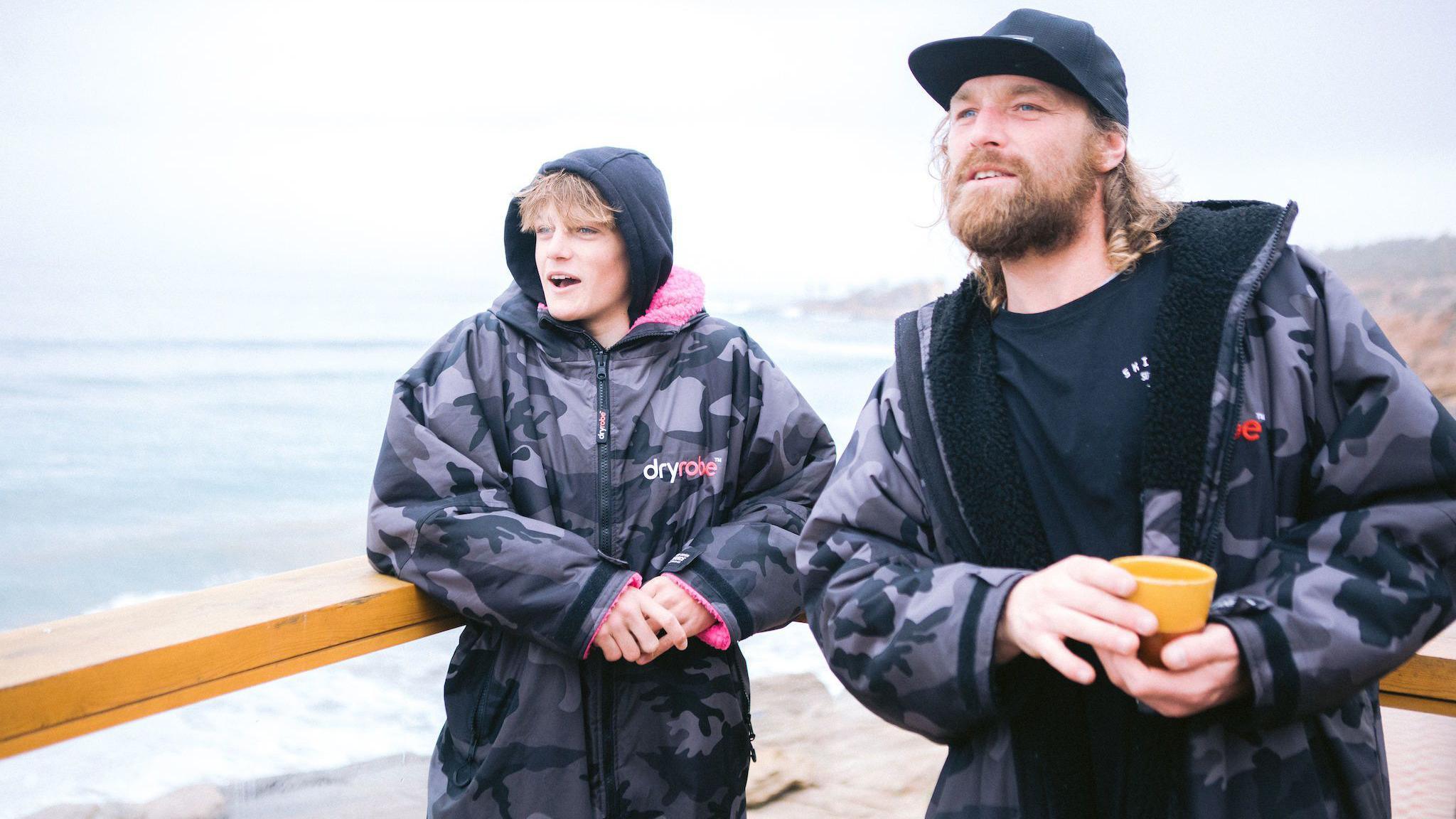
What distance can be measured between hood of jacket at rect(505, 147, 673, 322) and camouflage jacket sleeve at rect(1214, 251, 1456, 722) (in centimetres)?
123

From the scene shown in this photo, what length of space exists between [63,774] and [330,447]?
497 inches

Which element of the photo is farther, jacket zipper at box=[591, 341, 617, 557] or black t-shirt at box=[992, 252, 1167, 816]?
jacket zipper at box=[591, 341, 617, 557]

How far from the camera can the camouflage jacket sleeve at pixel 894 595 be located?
133 cm

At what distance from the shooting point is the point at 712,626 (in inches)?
76.1

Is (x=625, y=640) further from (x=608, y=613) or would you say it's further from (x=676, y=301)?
(x=676, y=301)

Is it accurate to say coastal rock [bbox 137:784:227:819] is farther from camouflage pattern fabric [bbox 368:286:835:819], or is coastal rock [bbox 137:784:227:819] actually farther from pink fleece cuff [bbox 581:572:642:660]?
pink fleece cuff [bbox 581:572:642:660]

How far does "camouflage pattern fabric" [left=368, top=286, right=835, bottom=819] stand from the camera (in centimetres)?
184

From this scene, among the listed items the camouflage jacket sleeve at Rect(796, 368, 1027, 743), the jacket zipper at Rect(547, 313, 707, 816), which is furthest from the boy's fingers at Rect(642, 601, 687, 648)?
the camouflage jacket sleeve at Rect(796, 368, 1027, 743)

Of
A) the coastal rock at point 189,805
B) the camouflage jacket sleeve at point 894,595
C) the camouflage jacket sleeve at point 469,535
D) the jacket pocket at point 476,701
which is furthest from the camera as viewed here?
the coastal rock at point 189,805

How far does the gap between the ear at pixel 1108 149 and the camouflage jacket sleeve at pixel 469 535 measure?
106 centimetres

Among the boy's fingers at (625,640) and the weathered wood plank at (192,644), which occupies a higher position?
the weathered wood plank at (192,644)

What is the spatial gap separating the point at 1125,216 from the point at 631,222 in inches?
39.8

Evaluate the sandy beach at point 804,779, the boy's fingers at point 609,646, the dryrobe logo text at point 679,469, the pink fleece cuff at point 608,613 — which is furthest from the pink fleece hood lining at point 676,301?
the sandy beach at point 804,779

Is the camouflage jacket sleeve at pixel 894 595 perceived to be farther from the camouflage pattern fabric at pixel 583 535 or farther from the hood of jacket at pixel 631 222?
the hood of jacket at pixel 631 222
